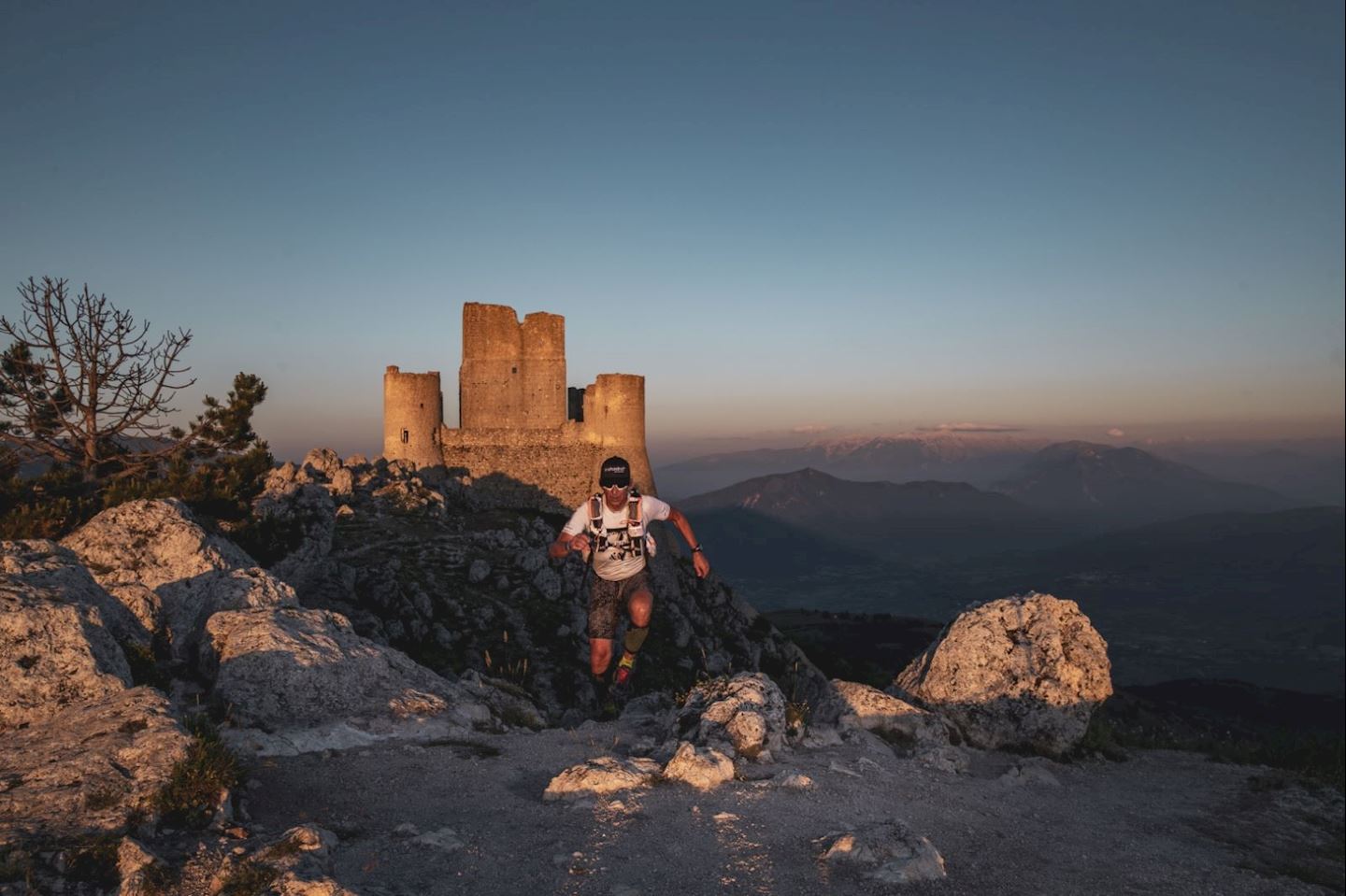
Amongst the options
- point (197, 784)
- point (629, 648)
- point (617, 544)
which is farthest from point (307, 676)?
point (629, 648)

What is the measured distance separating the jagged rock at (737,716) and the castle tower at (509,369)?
1410 inches

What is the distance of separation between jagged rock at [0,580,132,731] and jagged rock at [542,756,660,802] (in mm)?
4781

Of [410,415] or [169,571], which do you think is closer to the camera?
[169,571]

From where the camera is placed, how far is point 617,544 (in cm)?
1075

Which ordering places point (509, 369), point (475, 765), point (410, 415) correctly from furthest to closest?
1. point (509, 369)
2. point (410, 415)
3. point (475, 765)

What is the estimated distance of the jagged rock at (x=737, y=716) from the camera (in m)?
8.85

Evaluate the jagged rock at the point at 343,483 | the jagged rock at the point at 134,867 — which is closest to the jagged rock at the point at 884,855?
the jagged rock at the point at 134,867

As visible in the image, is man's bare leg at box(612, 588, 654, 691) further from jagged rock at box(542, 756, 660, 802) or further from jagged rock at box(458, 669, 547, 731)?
jagged rock at box(542, 756, 660, 802)

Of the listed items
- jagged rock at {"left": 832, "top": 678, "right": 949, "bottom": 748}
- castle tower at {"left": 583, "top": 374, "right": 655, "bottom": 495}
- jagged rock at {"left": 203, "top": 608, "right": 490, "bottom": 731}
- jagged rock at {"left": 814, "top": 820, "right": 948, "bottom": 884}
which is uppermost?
castle tower at {"left": 583, "top": 374, "right": 655, "bottom": 495}

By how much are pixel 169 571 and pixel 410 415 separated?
30.3m

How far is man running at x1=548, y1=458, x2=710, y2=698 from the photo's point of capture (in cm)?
1049

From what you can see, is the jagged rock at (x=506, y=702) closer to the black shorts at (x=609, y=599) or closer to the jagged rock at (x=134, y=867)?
the black shorts at (x=609, y=599)

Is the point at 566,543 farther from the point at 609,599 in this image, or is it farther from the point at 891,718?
the point at 891,718

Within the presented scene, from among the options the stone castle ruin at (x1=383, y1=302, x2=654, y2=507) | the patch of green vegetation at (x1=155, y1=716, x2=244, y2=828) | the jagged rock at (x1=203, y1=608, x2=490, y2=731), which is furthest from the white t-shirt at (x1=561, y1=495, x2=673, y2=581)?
the stone castle ruin at (x1=383, y1=302, x2=654, y2=507)
